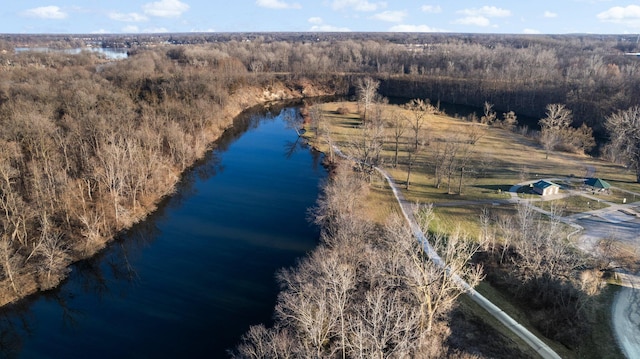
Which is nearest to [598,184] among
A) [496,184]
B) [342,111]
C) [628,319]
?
[496,184]

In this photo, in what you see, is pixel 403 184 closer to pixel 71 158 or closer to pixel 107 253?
pixel 107 253

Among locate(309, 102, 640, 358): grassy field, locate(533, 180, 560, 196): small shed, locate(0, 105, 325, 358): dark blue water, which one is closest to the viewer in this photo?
locate(0, 105, 325, 358): dark blue water

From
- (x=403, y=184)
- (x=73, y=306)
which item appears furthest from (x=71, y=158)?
(x=403, y=184)

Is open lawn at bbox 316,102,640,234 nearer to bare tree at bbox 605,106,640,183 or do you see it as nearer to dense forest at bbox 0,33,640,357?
bare tree at bbox 605,106,640,183

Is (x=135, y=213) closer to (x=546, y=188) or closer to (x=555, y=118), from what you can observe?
(x=546, y=188)

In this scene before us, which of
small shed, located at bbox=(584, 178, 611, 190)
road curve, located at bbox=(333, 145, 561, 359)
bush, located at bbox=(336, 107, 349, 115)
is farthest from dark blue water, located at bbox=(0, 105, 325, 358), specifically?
bush, located at bbox=(336, 107, 349, 115)

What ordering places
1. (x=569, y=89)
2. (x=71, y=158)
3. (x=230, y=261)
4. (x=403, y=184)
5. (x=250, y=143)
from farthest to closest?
(x=569, y=89)
(x=250, y=143)
(x=403, y=184)
(x=71, y=158)
(x=230, y=261)
